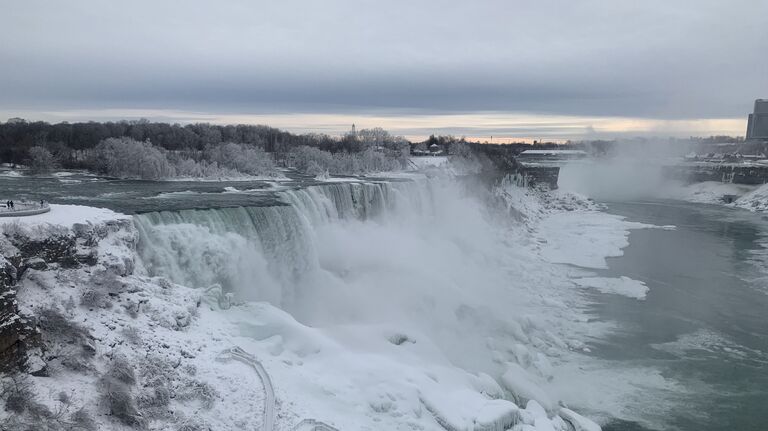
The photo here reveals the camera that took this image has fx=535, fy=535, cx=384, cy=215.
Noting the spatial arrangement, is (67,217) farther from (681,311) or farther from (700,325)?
(681,311)

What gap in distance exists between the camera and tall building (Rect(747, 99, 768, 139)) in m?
124

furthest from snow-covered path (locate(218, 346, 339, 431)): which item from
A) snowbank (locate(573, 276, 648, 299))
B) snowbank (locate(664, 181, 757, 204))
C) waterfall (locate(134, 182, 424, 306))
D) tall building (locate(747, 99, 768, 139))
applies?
tall building (locate(747, 99, 768, 139))

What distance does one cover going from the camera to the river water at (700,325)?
13.6 metres

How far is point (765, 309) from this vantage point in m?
21.3

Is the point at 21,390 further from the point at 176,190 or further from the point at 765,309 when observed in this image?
the point at 765,309

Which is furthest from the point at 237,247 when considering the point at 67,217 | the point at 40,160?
the point at 40,160

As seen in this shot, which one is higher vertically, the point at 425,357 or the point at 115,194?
the point at 115,194

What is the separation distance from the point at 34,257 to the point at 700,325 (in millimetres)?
20501

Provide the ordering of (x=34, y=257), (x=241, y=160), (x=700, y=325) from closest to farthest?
(x=34, y=257) → (x=700, y=325) → (x=241, y=160)

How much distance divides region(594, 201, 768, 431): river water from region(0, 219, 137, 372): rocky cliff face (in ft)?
39.7

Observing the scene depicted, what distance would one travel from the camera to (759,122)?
412ft

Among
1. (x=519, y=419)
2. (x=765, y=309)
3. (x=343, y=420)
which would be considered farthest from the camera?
(x=765, y=309)

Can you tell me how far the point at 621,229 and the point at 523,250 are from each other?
1324 centimetres

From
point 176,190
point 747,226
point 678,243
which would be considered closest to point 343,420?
point 176,190
